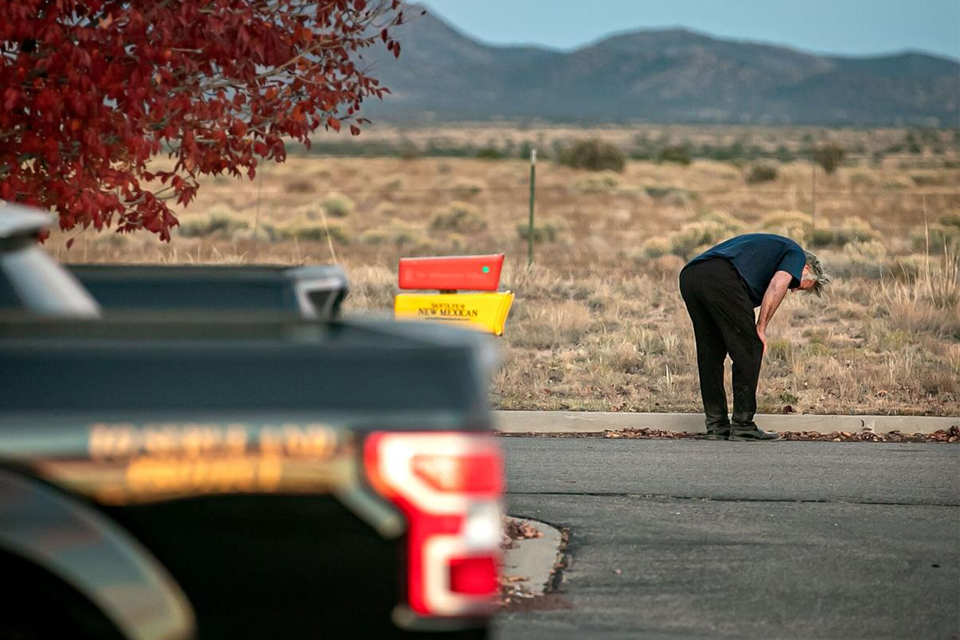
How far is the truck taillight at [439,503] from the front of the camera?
289 centimetres

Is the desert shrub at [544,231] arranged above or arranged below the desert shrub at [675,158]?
below

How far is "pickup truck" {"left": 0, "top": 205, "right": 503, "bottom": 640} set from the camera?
2844mm

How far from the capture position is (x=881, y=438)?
11047mm

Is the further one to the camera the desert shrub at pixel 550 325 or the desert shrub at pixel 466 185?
the desert shrub at pixel 466 185

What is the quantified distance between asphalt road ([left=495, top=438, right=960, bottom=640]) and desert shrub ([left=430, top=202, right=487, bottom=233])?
2572 centimetres

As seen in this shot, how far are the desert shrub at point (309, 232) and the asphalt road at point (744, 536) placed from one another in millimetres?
23047

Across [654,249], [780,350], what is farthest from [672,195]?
[780,350]

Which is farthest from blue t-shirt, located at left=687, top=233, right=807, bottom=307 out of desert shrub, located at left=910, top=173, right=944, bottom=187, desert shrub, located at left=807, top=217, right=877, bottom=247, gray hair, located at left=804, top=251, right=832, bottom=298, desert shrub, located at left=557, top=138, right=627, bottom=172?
desert shrub, located at left=557, top=138, right=627, bottom=172

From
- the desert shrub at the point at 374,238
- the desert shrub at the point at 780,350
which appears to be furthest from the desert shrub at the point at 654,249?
the desert shrub at the point at 780,350

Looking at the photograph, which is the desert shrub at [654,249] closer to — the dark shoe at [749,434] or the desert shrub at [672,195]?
the desert shrub at [672,195]

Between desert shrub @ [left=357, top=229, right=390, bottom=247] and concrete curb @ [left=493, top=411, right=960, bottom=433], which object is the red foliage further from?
desert shrub @ [left=357, top=229, right=390, bottom=247]

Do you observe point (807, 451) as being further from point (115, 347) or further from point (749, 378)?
point (115, 347)

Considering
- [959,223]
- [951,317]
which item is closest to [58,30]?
[951,317]

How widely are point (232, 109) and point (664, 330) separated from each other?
29.4ft
